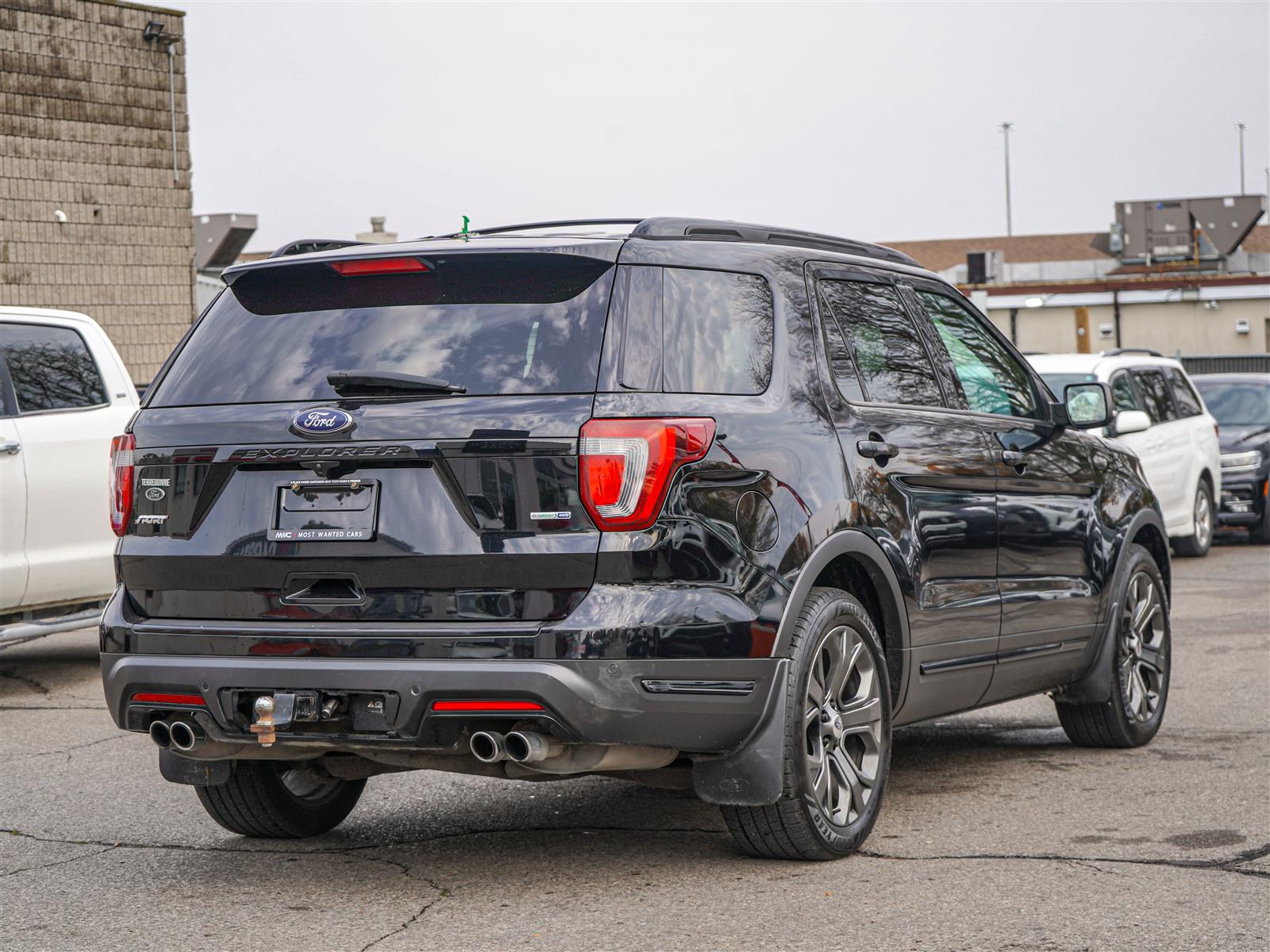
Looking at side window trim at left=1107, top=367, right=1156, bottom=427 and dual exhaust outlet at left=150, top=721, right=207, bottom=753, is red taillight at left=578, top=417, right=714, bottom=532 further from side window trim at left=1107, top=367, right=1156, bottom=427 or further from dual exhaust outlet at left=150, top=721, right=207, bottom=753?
side window trim at left=1107, top=367, right=1156, bottom=427

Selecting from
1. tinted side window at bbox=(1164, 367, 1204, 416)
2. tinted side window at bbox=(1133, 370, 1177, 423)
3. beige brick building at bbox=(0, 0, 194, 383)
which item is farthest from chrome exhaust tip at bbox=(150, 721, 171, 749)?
beige brick building at bbox=(0, 0, 194, 383)

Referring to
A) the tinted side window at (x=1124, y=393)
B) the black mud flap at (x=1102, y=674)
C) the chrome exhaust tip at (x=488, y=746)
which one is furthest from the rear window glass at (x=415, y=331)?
the tinted side window at (x=1124, y=393)

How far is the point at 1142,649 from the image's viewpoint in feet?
24.6

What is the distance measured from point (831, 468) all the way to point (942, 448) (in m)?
0.88

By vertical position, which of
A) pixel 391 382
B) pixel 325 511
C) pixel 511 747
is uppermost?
pixel 391 382

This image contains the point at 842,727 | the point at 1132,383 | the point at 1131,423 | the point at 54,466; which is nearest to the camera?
the point at 842,727

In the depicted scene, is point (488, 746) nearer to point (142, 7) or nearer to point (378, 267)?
point (378, 267)

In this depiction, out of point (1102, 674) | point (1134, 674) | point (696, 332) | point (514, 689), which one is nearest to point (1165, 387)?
point (1134, 674)

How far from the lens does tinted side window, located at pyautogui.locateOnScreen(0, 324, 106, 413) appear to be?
9438mm

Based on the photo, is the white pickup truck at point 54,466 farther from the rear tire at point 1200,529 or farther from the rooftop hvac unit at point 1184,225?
the rooftop hvac unit at point 1184,225

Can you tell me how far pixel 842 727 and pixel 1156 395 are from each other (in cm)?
1146

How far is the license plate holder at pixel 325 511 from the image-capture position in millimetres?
4793

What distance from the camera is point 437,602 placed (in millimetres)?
4719

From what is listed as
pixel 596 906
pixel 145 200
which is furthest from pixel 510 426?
pixel 145 200
